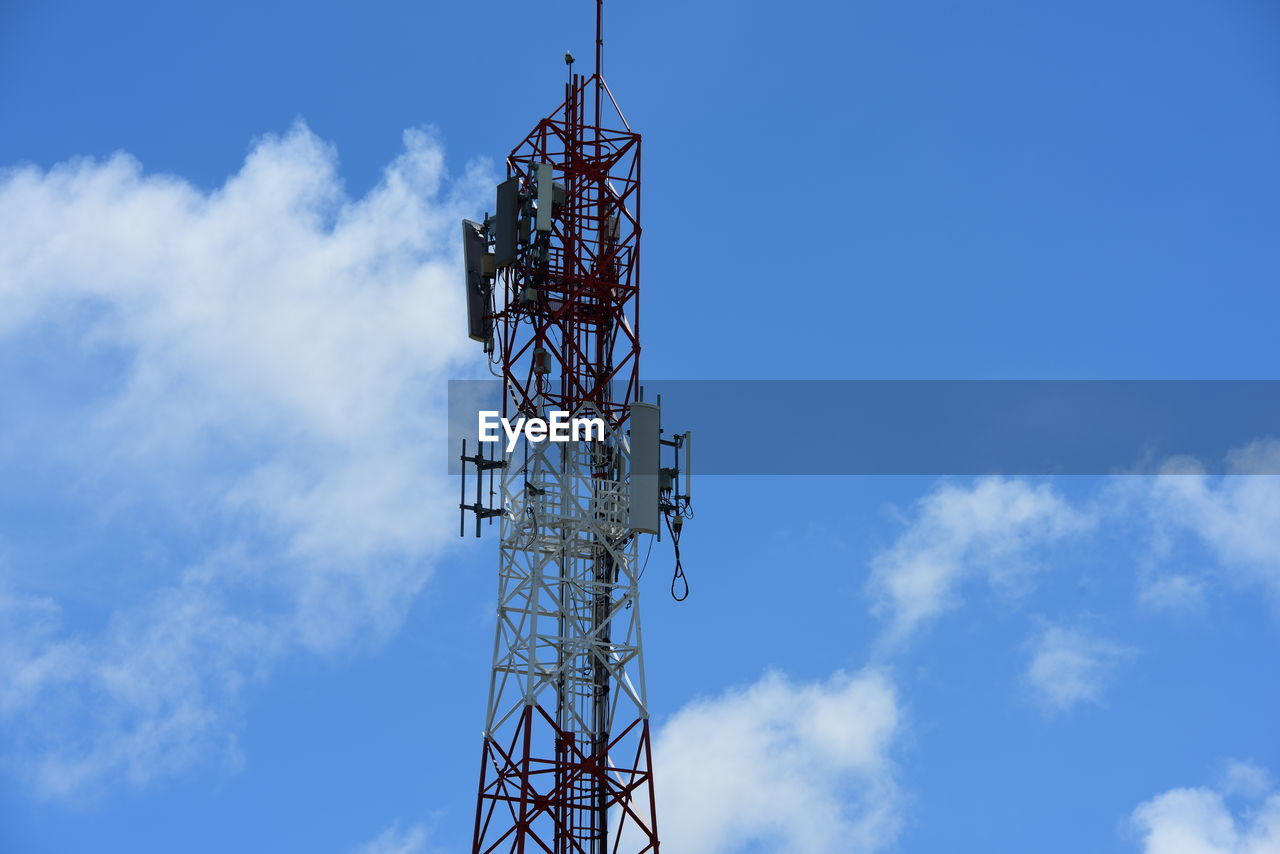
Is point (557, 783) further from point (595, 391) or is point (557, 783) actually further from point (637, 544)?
point (595, 391)

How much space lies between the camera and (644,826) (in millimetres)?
66750

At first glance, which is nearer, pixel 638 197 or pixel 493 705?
pixel 493 705

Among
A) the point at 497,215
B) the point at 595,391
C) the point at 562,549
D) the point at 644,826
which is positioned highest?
the point at 497,215

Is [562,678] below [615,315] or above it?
below

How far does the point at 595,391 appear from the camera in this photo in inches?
2751

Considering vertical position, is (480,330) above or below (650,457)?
above

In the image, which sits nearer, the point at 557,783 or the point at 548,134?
the point at 557,783

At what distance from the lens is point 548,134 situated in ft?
234

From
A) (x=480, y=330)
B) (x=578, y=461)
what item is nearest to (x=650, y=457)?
(x=578, y=461)

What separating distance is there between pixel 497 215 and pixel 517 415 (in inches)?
247

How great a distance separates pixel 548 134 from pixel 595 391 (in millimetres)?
8364

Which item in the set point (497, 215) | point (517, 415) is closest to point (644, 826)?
point (517, 415)

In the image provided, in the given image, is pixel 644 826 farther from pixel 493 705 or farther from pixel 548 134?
pixel 548 134

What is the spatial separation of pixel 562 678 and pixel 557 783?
3078mm
